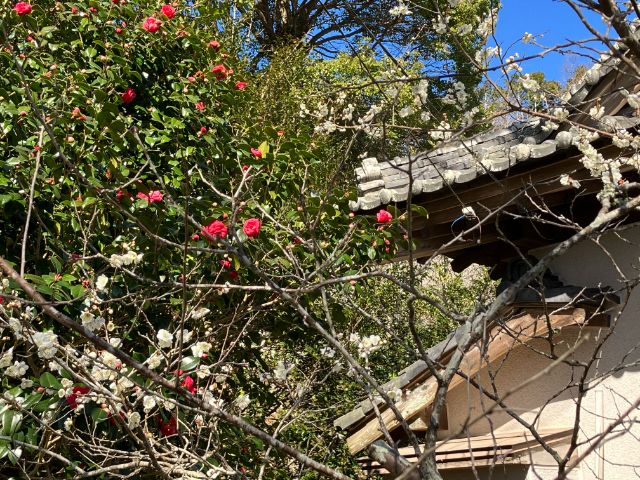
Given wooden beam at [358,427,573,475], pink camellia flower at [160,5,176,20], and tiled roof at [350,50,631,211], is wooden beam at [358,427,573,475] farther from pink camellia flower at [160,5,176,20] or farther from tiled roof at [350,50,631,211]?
pink camellia flower at [160,5,176,20]

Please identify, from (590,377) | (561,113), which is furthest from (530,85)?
(590,377)

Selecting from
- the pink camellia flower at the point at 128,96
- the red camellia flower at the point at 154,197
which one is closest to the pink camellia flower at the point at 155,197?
the red camellia flower at the point at 154,197

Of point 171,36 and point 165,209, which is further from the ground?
point 171,36

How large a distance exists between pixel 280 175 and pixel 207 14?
4.31 ft

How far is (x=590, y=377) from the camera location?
3004 millimetres

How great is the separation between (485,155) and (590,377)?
1042 mm

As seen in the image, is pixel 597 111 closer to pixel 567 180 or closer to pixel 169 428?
pixel 567 180

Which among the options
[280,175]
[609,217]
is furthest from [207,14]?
[609,217]

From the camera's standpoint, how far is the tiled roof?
8.60 ft

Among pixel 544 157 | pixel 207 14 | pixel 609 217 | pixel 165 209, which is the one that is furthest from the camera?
pixel 207 14

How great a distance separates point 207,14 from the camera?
4.13m

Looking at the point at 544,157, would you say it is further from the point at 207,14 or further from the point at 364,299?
the point at 364,299

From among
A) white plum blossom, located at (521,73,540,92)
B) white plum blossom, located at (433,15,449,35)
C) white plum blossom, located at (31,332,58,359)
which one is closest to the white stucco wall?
white plum blossom, located at (521,73,540,92)

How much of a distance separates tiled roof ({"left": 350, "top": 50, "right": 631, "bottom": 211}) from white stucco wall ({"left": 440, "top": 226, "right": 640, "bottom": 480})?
0.54 metres
